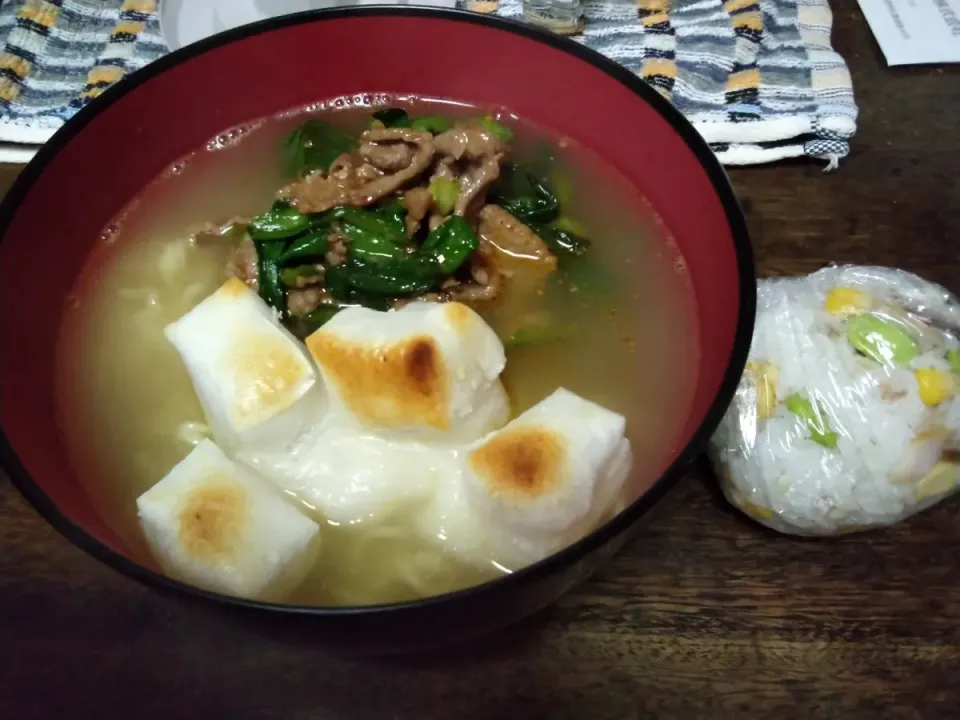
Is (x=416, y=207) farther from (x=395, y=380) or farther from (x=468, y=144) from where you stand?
(x=395, y=380)

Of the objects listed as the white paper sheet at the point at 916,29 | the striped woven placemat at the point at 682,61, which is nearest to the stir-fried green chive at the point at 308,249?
the striped woven placemat at the point at 682,61

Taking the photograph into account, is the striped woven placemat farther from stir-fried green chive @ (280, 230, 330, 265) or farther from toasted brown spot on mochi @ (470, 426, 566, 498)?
toasted brown spot on mochi @ (470, 426, 566, 498)

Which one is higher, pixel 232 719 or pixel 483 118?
pixel 483 118

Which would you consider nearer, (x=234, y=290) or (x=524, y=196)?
(x=234, y=290)

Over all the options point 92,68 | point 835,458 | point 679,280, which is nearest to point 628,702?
point 835,458

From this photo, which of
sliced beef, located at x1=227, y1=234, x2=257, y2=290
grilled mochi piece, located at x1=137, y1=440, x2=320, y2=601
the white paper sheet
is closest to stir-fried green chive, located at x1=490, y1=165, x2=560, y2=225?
sliced beef, located at x1=227, y1=234, x2=257, y2=290

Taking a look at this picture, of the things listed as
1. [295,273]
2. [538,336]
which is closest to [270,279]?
[295,273]

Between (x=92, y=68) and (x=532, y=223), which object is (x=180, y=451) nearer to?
(x=532, y=223)

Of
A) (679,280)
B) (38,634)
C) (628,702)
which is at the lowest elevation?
(628,702)
